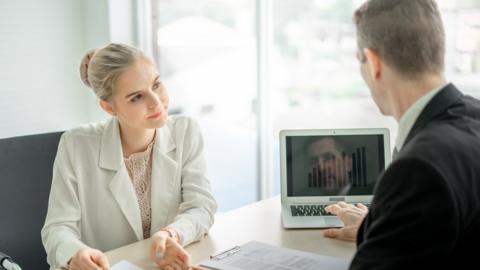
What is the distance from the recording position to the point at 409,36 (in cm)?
116

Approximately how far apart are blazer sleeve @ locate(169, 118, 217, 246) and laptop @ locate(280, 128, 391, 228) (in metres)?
0.27

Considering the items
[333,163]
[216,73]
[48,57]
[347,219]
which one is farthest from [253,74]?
[347,219]

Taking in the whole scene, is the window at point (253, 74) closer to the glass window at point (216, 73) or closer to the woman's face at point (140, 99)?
the glass window at point (216, 73)

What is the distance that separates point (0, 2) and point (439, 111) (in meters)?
2.53

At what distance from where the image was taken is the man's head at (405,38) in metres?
1.16

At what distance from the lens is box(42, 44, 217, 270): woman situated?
1.91 m

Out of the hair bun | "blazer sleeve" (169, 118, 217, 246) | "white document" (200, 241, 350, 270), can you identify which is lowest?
"white document" (200, 241, 350, 270)

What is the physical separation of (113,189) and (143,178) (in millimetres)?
118

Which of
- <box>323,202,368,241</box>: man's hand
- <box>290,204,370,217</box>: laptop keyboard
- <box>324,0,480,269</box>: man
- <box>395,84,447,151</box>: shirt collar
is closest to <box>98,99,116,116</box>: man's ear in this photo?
<box>290,204,370,217</box>: laptop keyboard

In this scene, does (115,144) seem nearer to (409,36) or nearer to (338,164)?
(338,164)

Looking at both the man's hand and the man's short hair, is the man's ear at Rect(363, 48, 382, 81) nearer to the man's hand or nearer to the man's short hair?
the man's short hair

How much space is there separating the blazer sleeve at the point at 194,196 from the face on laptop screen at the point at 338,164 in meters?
0.30

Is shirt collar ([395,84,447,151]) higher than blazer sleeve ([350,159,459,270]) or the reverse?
higher


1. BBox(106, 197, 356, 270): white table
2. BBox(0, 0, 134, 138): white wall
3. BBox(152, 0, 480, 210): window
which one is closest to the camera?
BBox(106, 197, 356, 270): white table
